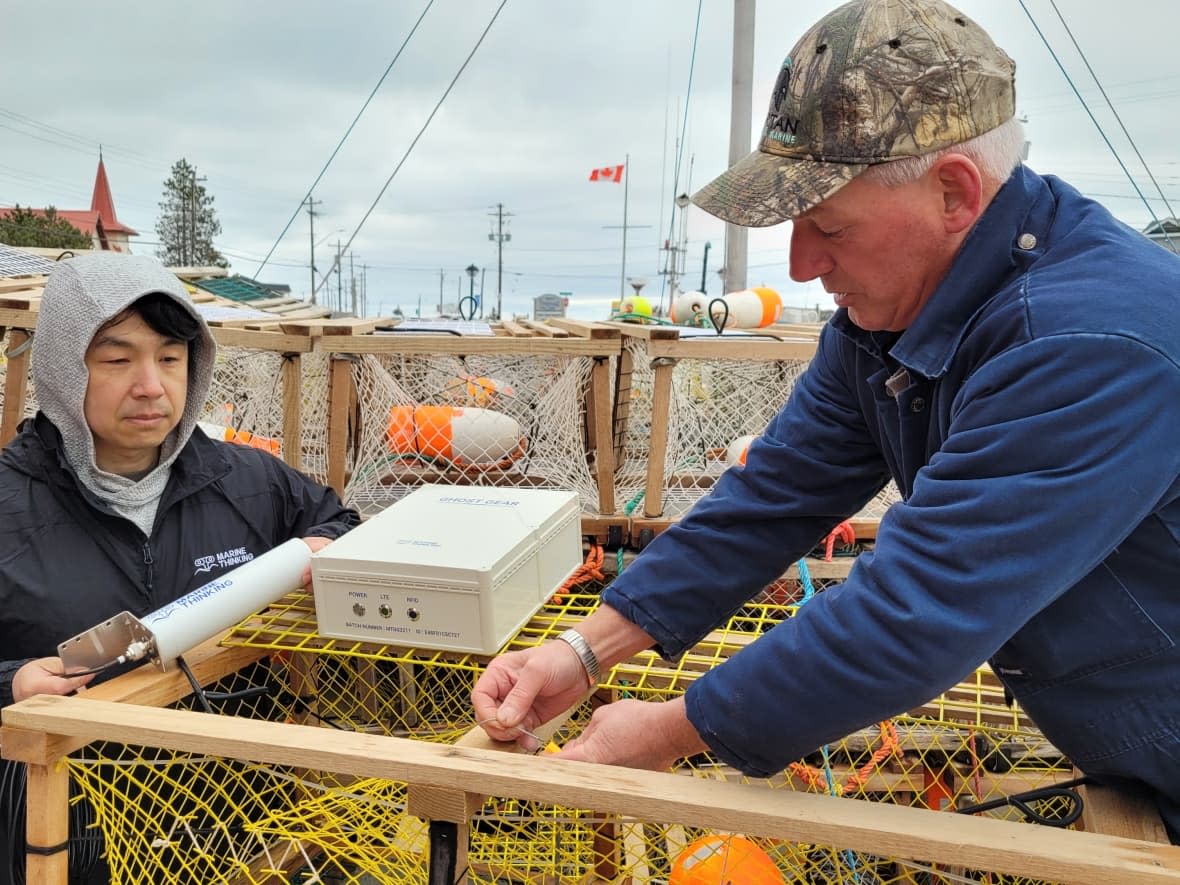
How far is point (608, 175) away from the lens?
68.0ft

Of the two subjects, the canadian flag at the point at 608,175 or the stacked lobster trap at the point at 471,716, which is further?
the canadian flag at the point at 608,175

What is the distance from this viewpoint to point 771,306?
20.6 ft

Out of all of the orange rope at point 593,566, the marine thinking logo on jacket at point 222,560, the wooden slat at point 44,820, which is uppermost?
the marine thinking logo on jacket at point 222,560

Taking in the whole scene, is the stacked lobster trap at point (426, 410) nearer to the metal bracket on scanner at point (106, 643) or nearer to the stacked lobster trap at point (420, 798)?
the stacked lobster trap at point (420, 798)

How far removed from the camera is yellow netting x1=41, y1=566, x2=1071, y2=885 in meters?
1.42

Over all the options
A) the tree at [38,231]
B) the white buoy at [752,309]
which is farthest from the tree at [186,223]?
the white buoy at [752,309]

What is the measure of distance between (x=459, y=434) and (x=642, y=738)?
2679 millimetres

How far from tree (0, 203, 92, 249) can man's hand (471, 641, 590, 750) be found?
109 feet

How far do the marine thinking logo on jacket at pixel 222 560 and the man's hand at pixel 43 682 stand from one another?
1.43ft

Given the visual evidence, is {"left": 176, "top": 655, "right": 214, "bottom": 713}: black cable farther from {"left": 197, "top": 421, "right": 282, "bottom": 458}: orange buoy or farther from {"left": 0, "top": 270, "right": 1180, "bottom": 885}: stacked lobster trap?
{"left": 197, "top": 421, "right": 282, "bottom": 458}: orange buoy

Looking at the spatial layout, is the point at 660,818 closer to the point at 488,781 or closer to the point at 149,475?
the point at 488,781

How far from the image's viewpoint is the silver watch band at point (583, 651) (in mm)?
1357

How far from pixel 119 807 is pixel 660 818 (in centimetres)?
117

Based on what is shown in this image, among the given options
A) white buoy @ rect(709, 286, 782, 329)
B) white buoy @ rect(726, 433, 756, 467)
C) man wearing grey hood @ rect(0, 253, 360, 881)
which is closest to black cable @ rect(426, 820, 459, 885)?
man wearing grey hood @ rect(0, 253, 360, 881)
